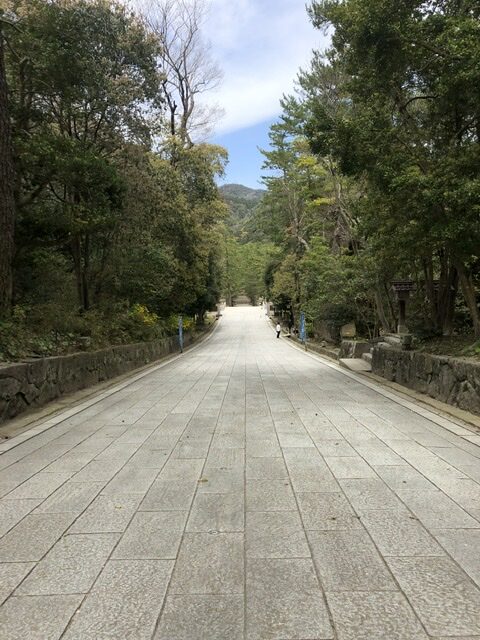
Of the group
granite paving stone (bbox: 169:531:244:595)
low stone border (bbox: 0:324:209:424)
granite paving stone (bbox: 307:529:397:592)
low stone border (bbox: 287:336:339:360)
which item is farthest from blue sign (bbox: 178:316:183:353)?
granite paving stone (bbox: 307:529:397:592)

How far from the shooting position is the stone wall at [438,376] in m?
6.76

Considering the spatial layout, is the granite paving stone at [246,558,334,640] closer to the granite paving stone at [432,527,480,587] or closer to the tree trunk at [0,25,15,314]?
the granite paving stone at [432,527,480,587]

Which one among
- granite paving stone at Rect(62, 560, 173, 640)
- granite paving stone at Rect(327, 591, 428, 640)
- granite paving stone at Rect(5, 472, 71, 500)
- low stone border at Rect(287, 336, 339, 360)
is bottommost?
low stone border at Rect(287, 336, 339, 360)

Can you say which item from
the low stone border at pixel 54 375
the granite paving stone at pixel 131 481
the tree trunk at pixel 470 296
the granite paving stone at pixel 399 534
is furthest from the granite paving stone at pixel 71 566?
the tree trunk at pixel 470 296

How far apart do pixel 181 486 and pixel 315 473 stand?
1.17m

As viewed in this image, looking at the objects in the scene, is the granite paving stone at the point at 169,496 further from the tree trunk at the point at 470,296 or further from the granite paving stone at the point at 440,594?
the tree trunk at the point at 470,296

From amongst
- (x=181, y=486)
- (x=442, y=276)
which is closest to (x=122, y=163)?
(x=442, y=276)

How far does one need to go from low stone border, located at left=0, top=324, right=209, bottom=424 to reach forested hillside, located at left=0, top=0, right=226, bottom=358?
0.39m

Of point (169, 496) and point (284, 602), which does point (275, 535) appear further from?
point (169, 496)

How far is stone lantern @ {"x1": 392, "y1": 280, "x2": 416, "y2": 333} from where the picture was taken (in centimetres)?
1225

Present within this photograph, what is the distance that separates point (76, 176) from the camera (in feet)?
35.0

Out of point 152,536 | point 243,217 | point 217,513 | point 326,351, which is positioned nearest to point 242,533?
point 217,513

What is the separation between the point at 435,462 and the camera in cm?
462

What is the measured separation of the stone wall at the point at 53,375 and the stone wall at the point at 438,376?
20.7 ft
